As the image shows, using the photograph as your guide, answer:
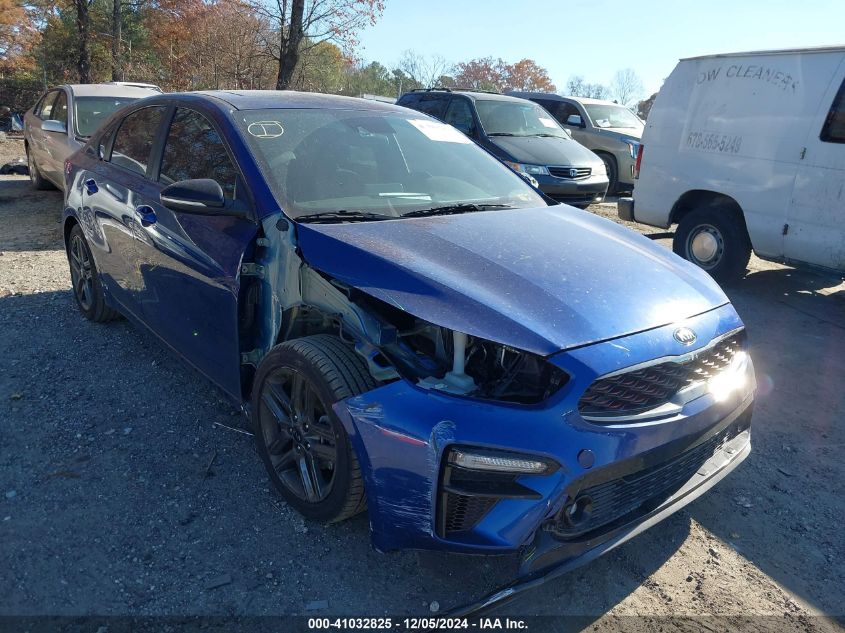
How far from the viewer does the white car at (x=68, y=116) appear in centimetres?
815

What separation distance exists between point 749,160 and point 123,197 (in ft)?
17.6

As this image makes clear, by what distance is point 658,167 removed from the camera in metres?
6.96

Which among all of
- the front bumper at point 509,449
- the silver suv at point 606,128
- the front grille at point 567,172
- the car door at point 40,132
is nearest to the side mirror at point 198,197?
the front bumper at point 509,449

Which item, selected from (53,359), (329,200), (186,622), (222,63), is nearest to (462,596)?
(186,622)

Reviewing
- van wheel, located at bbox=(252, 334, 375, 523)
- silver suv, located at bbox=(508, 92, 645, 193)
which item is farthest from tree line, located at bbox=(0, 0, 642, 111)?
van wheel, located at bbox=(252, 334, 375, 523)

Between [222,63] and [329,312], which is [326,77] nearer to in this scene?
[222,63]

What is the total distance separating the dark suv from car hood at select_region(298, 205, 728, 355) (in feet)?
20.7

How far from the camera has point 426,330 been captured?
104 inches

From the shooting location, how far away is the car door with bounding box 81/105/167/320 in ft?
12.6

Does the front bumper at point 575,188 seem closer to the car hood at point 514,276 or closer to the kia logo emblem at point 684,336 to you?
the car hood at point 514,276

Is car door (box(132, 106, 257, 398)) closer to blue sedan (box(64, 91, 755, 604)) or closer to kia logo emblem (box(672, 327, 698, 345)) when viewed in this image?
blue sedan (box(64, 91, 755, 604))

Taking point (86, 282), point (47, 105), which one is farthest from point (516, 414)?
point (47, 105)

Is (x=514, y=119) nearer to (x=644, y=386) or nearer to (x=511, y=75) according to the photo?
(x=644, y=386)

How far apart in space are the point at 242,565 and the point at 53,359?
254cm
